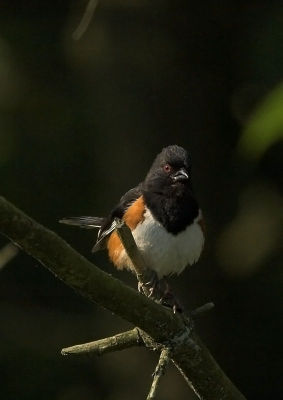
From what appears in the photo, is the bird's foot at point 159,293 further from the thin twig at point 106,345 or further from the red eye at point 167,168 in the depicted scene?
the red eye at point 167,168

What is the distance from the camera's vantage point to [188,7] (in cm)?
630

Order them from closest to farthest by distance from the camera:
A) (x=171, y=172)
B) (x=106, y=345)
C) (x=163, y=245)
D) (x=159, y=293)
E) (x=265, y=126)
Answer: (x=265, y=126)
(x=106, y=345)
(x=159, y=293)
(x=163, y=245)
(x=171, y=172)

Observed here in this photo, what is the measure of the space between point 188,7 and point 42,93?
1.17 meters

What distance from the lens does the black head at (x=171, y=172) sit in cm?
398

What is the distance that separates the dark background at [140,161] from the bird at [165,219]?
1856mm

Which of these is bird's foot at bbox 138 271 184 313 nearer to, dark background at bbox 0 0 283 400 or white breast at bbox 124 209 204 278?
white breast at bbox 124 209 204 278

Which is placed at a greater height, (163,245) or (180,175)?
(180,175)

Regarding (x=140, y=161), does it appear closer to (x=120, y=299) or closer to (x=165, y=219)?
(x=165, y=219)

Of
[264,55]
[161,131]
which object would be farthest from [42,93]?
[264,55]

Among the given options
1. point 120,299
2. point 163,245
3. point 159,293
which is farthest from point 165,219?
point 120,299

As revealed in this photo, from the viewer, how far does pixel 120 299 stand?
7.93 ft

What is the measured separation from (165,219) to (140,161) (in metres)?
2.16

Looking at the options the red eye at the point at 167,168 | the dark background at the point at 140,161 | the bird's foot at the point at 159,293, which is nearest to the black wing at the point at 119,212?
the red eye at the point at 167,168

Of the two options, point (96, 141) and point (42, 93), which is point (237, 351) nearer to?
point (96, 141)
